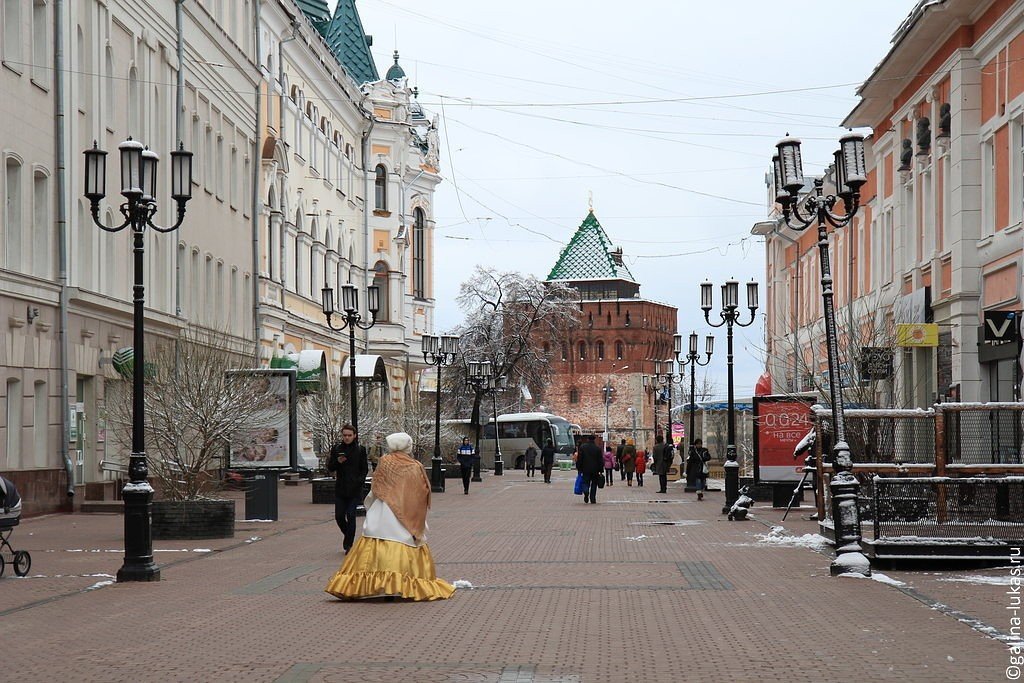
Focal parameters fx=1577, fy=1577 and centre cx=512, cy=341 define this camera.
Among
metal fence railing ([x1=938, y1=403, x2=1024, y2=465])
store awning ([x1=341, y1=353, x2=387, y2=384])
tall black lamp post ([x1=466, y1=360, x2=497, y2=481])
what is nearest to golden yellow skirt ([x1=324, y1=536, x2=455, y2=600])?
metal fence railing ([x1=938, y1=403, x2=1024, y2=465])

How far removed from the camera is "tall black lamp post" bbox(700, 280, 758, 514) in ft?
101

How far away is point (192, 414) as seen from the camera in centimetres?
2602

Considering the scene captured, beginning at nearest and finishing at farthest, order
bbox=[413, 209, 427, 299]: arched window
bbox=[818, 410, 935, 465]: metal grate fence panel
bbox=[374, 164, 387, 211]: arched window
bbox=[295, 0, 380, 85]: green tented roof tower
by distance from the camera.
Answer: bbox=[818, 410, 935, 465]: metal grate fence panel, bbox=[374, 164, 387, 211]: arched window, bbox=[295, 0, 380, 85]: green tented roof tower, bbox=[413, 209, 427, 299]: arched window

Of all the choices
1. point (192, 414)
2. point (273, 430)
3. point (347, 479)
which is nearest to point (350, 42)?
point (273, 430)

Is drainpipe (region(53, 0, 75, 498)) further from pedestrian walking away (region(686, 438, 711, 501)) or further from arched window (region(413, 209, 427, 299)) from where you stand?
arched window (region(413, 209, 427, 299))

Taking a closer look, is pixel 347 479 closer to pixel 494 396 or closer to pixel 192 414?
pixel 192 414

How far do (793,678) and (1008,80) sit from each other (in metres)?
23.6

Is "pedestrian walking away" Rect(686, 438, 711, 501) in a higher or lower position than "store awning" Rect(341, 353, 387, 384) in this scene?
lower

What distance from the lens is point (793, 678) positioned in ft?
31.8

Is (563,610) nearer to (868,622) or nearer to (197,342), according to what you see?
(868,622)

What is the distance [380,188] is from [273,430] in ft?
149

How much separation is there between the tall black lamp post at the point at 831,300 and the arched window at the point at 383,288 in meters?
51.8

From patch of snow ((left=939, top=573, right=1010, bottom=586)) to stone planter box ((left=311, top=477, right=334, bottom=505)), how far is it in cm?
2090

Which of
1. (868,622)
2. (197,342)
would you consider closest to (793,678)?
(868,622)
